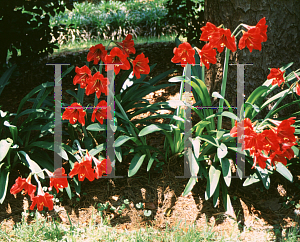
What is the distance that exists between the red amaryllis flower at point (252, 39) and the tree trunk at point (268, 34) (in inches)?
32.1

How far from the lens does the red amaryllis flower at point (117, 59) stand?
2.08 meters

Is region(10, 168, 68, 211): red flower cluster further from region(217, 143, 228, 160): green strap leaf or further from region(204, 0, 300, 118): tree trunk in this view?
region(204, 0, 300, 118): tree trunk

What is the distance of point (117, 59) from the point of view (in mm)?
2174

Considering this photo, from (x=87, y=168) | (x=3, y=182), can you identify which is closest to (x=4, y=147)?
(x=3, y=182)

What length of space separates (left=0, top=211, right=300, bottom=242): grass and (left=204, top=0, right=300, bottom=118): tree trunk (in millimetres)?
1149

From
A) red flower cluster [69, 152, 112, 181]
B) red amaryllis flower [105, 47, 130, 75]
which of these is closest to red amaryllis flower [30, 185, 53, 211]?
red flower cluster [69, 152, 112, 181]

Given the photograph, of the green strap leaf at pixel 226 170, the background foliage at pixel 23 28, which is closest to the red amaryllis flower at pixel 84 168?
the green strap leaf at pixel 226 170

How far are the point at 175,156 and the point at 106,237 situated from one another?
0.82 meters

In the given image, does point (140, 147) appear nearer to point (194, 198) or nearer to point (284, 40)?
point (194, 198)

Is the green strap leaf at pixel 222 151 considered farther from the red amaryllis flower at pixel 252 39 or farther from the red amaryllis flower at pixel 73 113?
the red amaryllis flower at pixel 73 113

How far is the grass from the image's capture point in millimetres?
2080

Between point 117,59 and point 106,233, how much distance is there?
47.1 inches

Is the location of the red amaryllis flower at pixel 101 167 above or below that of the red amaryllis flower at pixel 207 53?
below

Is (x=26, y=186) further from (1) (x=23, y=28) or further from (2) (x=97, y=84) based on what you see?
(1) (x=23, y=28)
